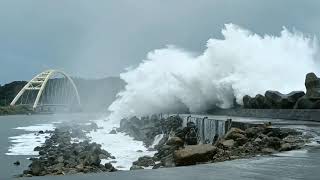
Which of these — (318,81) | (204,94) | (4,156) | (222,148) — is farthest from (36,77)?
(222,148)

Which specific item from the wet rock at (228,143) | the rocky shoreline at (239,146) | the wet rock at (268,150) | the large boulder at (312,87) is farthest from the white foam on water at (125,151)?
the wet rock at (268,150)

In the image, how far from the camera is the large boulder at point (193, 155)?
9.61 metres

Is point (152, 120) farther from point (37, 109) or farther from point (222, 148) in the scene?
point (37, 109)

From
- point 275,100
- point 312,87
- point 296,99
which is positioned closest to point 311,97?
point 312,87

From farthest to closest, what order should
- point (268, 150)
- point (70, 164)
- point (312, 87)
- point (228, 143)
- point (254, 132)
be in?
point (312, 87) < point (70, 164) < point (254, 132) < point (228, 143) < point (268, 150)

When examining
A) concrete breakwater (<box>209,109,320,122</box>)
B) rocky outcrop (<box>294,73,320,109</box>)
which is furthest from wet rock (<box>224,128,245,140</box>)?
rocky outcrop (<box>294,73,320,109</box>)

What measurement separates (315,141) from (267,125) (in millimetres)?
2917

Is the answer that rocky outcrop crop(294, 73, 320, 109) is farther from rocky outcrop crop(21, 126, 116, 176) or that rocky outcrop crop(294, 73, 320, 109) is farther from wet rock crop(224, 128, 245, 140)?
rocky outcrop crop(21, 126, 116, 176)

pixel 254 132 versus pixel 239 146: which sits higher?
pixel 254 132

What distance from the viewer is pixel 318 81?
21.9 metres

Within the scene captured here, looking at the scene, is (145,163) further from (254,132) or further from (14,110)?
(14,110)

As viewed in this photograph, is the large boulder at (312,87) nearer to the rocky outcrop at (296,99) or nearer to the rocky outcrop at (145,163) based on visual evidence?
the rocky outcrop at (296,99)

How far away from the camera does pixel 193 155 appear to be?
9.68m

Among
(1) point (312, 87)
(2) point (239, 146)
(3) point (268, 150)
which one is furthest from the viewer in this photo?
(1) point (312, 87)
